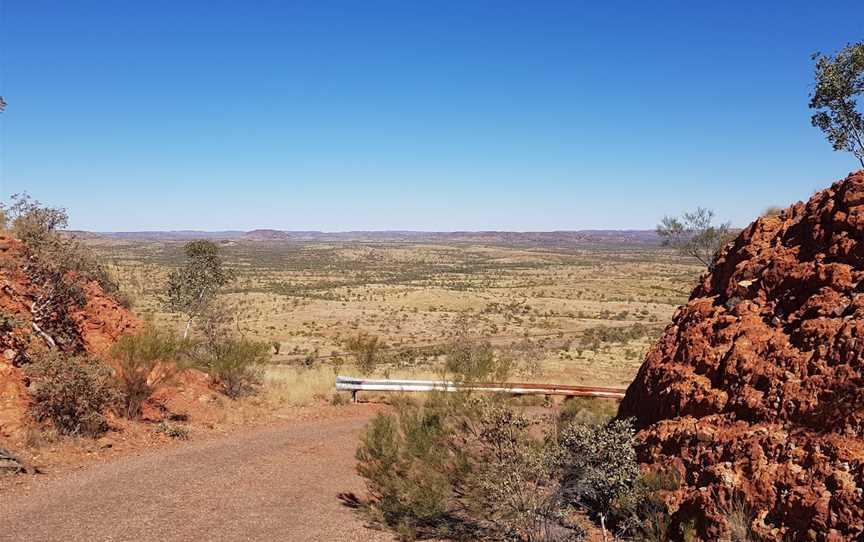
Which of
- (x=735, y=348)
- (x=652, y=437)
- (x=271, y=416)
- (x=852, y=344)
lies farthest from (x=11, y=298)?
(x=852, y=344)

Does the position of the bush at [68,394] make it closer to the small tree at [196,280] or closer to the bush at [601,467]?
the bush at [601,467]

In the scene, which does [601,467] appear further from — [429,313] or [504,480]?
[429,313]

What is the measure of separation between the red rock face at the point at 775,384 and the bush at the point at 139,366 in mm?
9547

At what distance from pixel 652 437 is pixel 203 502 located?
6.18 metres

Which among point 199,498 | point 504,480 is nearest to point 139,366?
point 199,498

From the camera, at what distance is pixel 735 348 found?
7148 mm

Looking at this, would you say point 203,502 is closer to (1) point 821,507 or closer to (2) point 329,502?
(2) point 329,502

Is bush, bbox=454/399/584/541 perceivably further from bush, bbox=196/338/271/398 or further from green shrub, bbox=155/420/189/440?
bush, bbox=196/338/271/398

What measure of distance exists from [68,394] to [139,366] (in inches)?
73.1

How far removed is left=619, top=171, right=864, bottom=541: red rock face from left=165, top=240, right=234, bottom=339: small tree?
20.7 m

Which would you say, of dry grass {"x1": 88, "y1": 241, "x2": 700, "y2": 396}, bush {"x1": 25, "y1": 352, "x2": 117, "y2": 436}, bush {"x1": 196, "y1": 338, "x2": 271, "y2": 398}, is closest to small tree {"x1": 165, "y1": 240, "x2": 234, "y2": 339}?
dry grass {"x1": 88, "y1": 241, "x2": 700, "y2": 396}

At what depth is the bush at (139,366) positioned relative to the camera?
12.1m

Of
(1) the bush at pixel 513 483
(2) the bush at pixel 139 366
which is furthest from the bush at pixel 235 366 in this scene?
(1) the bush at pixel 513 483

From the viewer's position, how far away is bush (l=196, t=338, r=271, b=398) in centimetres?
1510
